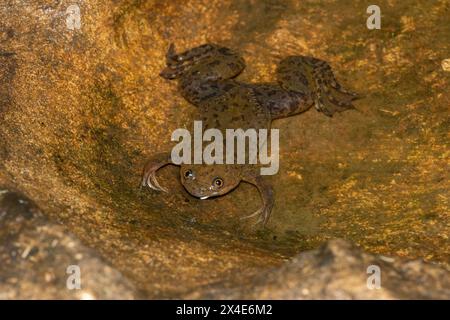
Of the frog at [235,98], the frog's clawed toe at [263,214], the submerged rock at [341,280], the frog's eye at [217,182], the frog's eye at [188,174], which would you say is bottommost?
the submerged rock at [341,280]

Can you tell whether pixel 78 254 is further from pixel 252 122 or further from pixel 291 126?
pixel 291 126

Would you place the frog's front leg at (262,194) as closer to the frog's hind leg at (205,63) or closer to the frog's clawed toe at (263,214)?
the frog's clawed toe at (263,214)

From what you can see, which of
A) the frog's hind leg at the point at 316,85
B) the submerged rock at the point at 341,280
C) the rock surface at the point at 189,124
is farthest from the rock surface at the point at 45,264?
the frog's hind leg at the point at 316,85

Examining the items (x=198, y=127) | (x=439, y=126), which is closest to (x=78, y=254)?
(x=198, y=127)

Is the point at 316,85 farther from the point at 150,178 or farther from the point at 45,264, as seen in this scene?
the point at 45,264

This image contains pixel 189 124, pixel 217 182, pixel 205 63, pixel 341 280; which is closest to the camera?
pixel 341 280

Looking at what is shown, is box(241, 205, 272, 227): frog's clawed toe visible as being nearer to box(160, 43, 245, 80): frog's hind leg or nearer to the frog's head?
the frog's head

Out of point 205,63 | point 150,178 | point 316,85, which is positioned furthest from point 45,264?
point 316,85
